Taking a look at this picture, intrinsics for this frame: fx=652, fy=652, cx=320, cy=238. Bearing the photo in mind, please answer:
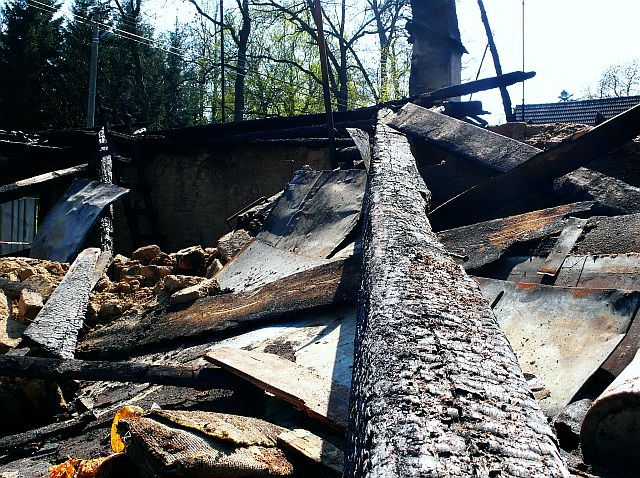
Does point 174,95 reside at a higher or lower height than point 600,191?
higher

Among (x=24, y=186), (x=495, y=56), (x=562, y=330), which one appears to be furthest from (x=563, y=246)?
(x=495, y=56)

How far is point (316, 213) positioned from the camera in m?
5.78

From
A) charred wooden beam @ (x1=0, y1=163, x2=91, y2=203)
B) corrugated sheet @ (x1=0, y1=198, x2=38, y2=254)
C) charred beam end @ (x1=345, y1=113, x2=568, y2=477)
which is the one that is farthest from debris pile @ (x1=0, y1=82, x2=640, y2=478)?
corrugated sheet @ (x1=0, y1=198, x2=38, y2=254)

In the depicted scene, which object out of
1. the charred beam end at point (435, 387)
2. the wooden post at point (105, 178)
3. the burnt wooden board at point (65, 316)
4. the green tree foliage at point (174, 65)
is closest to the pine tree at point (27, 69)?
the green tree foliage at point (174, 65)

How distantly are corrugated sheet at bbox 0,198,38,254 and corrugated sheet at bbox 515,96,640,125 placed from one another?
1445cm

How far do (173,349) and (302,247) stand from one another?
1.45m

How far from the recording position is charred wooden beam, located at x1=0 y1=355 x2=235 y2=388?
11.8 ft

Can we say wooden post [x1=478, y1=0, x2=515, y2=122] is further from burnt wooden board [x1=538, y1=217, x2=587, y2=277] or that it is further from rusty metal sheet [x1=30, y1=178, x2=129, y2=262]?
burnt wooden board [x1=538, y1=217, x2=587, y2=277]

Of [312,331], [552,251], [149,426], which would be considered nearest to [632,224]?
[552,251]

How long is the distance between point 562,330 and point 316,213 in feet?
10.1

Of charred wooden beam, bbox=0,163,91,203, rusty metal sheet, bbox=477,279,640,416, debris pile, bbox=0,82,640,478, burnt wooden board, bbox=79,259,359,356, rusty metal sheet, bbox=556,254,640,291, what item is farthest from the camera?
charred wooden beam, bbox=0,163,91,203

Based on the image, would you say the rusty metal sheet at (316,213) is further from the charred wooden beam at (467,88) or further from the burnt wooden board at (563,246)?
the charred wooden beam at (467,88)

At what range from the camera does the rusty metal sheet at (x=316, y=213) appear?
5.33m

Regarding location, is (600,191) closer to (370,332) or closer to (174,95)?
(370,332)
